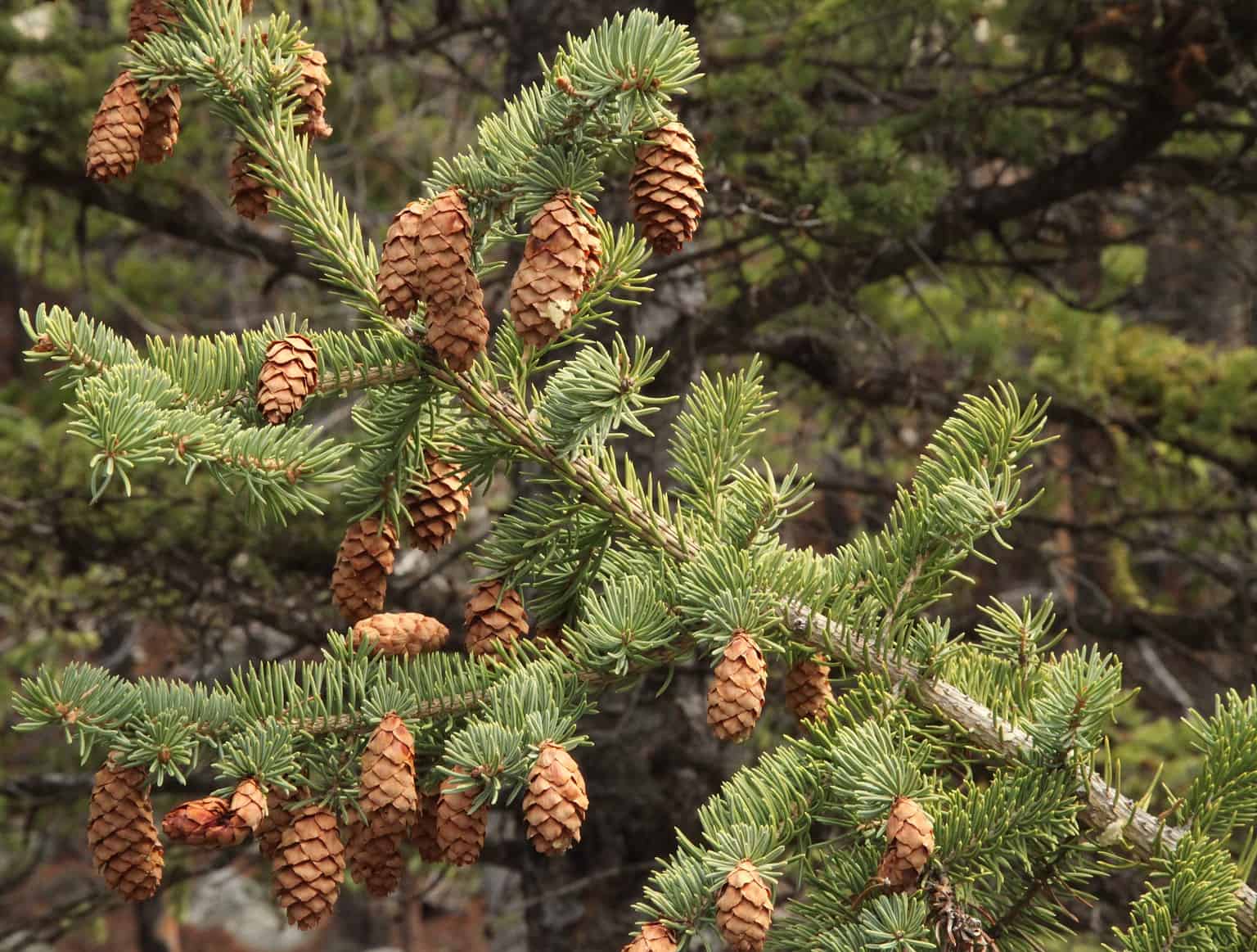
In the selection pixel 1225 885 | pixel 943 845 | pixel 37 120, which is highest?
→ pixel 37 120

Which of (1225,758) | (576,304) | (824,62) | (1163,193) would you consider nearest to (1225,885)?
(1225,758)

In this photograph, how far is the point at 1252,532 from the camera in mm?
6008

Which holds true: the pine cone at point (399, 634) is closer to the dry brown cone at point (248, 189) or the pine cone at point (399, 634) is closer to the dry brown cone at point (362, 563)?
the dry brown cone at point (362, 563)

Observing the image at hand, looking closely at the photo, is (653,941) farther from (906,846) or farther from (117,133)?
(117,133)

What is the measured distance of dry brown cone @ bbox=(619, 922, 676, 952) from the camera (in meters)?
1.46

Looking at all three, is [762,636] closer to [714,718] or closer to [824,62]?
[714,718]

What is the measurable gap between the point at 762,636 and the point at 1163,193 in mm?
6818

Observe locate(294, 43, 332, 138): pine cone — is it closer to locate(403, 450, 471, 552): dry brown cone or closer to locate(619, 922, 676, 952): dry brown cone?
locate(403, 450, 471, 552): dry brown cone

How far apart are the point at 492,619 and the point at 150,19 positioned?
1.02 metres

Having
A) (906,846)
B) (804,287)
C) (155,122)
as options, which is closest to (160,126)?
(155,122)

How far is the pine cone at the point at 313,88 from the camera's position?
1.82 metres

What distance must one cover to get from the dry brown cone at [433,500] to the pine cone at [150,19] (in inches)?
28.7

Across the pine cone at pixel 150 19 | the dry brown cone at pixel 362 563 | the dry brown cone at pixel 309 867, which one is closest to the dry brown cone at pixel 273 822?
the dry brown cone at pixel 309 867

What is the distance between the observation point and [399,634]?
6.05 ft
